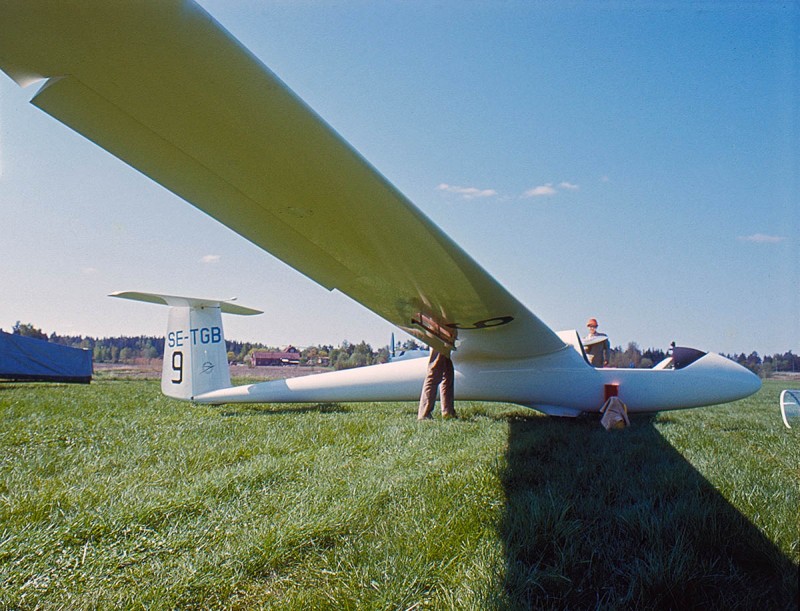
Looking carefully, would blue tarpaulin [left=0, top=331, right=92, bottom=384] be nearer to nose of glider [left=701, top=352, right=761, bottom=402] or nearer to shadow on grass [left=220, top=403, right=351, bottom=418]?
shadow on grass [left=220, top=403, right=351, bottom=418]

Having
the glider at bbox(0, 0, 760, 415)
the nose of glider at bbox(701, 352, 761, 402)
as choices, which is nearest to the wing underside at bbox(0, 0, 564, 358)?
the glider at bbox(0, 0, 760, 415)

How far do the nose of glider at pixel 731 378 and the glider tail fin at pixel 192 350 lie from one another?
6.58 metres

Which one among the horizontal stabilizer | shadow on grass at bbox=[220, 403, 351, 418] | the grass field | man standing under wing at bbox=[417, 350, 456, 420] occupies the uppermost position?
the horizontal stabilizer

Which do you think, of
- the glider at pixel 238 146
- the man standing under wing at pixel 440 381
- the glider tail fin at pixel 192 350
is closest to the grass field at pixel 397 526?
the glider at pixel 238 146

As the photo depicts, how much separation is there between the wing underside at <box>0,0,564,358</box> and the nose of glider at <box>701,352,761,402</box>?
4.86 m

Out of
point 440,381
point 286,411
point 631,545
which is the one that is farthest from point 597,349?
point 631,545

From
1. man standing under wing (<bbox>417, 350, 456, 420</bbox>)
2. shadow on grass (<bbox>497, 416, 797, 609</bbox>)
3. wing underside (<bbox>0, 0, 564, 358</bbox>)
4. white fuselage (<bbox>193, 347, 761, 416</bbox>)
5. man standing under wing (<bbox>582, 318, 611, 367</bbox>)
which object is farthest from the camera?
man standing under wing (<bbox>582, 318, 611, 367</bbox>)

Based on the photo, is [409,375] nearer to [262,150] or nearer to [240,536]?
[240,536]

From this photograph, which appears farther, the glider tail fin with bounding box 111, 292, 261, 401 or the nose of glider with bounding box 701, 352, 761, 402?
the glider tail fin with bounding box 111, 292, 261, 401

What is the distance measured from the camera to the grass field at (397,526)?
4.76 ft

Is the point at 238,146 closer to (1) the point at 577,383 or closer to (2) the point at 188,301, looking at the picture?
(1) the point at 577,383

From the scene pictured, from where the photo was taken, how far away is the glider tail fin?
6.48 metres

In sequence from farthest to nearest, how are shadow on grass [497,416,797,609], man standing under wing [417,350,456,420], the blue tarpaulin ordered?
1. the blue tarpaulin
2. man standing under wing [417,350,456,420]
3. shadow on grass [497,416,797,609]

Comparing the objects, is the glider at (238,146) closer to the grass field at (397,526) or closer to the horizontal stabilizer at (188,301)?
the grass field at (397,526)
